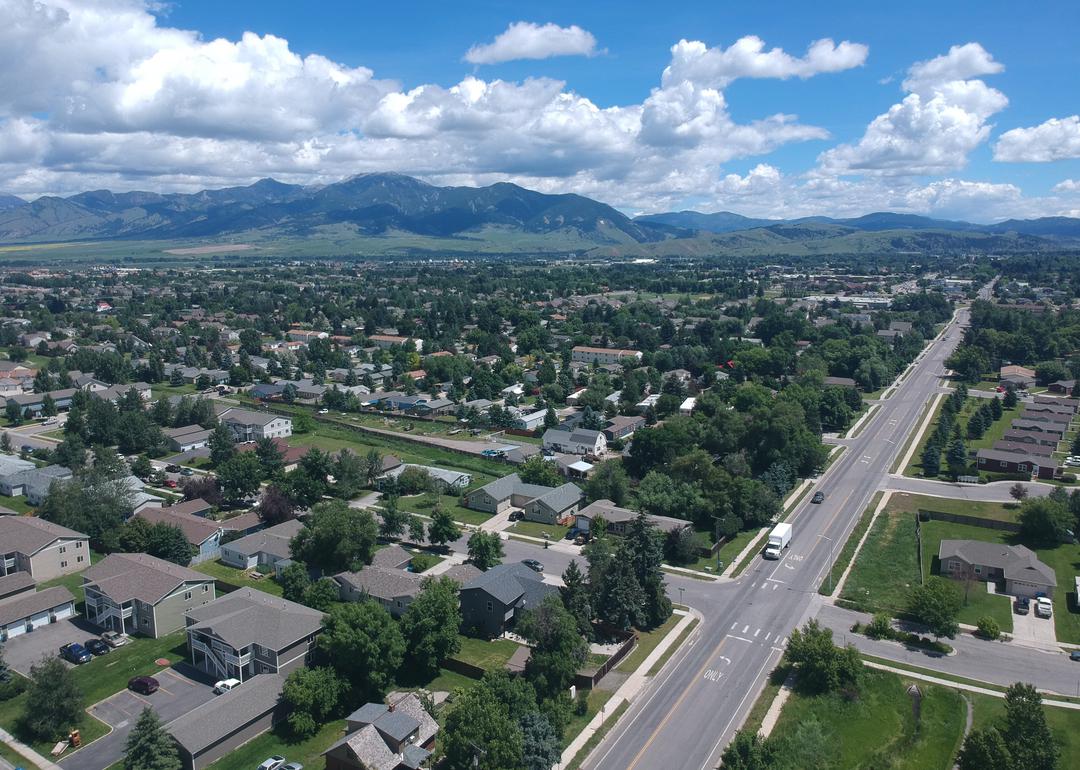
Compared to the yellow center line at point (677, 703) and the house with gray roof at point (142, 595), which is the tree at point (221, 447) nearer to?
the house with gray roof at point (142, 595)

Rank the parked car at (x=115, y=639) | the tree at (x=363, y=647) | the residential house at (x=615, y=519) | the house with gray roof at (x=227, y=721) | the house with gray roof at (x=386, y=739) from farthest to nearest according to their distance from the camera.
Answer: the residential house at (x=615, y=519), the parked car at (x=115, y=639), the tree at (x=363, y=647), the house with gray roof at (x=227, y=721), the house with gray roof at (x=386, y=739)

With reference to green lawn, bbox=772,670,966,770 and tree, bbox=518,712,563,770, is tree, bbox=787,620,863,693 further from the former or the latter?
tree, bbox=518,712,563,770

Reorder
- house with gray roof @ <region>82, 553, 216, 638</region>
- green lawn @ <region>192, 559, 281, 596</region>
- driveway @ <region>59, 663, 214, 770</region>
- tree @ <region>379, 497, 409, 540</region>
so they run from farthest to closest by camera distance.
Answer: tree @ <region>379, 497, 409, 540</region>, green lawn @ <region>192, 559, 281, 596</region>, house with gray roof @ <region>82, 553, 216, 638</region>, driveway @ <region>59, 663, 214, 770</region>

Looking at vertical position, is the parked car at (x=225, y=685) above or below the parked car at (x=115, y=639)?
above

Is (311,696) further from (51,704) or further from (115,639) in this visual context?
(115,639)

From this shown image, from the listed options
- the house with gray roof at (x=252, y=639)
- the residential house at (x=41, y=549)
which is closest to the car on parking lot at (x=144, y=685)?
the house with gray roof at (x=252, y=639)

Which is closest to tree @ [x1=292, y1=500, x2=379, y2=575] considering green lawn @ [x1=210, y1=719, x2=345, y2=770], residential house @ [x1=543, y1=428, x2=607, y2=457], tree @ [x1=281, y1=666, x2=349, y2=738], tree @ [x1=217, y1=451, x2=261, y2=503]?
tree @ [x1=281, y1=666, x2=349, y2=738]
